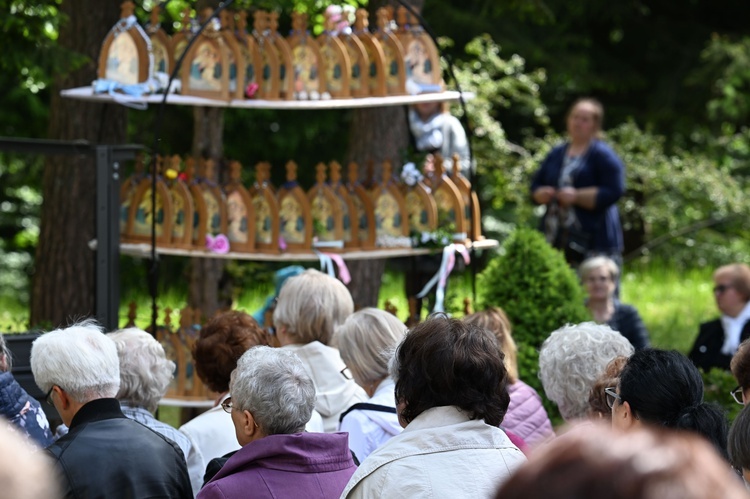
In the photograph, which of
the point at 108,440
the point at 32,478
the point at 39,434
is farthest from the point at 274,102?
the point at 32,478

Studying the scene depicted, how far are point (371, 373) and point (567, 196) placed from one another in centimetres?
385

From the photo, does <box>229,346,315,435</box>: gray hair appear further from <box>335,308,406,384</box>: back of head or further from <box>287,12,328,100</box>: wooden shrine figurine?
<box>287,12,328,100</box>: wooden shrine figurine

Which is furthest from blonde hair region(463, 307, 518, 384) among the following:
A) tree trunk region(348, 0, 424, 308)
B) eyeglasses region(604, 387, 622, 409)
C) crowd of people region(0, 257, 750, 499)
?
tree trunk region(348, 0, 424, 308)

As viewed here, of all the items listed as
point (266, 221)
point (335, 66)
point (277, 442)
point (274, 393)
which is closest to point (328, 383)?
point (274, 393)

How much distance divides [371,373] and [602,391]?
3.39ft

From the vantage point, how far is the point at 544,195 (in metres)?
7.79

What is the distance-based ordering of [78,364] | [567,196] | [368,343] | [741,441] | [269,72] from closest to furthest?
[741,441], [78,364], [368,343], [269,72], [567,196]

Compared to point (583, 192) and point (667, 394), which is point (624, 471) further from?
point (583, 192)

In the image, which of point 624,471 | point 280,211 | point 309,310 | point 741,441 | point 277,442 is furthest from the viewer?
point 280,211

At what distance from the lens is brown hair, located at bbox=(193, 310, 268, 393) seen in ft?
13.9

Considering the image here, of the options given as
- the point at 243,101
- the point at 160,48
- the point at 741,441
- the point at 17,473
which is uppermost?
the point at 160,48

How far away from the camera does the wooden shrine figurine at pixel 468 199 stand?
6902mm

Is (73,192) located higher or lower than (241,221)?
higher

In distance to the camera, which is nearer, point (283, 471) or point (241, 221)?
point (283, 471)
